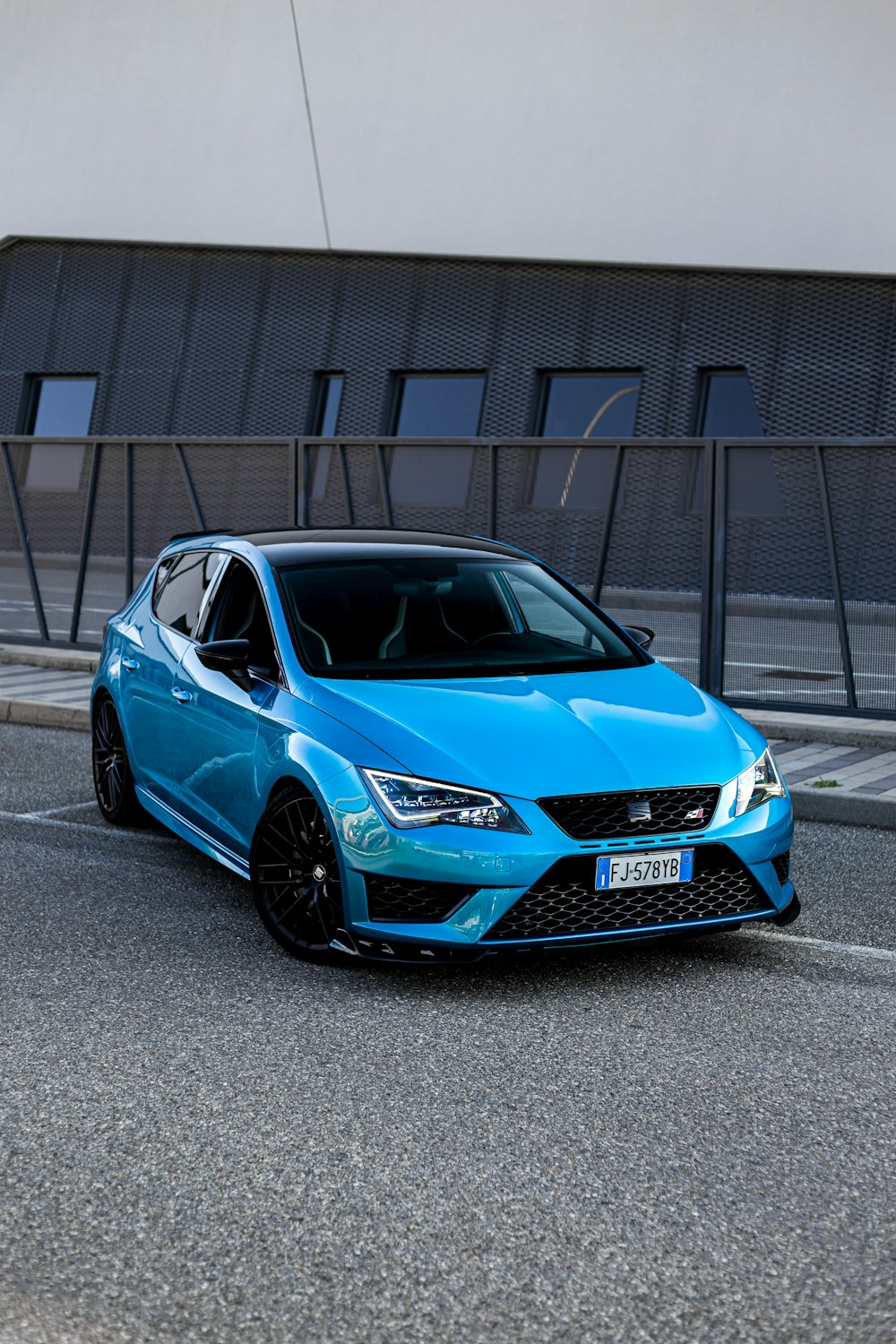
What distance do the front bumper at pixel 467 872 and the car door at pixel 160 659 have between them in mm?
1884

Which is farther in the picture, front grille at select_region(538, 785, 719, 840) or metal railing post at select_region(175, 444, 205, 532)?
metal railing post at select_region(175, 444, 205, 532)

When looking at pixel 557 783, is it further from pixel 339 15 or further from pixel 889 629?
pixel 339 15

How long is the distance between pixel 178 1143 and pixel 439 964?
4.42ft

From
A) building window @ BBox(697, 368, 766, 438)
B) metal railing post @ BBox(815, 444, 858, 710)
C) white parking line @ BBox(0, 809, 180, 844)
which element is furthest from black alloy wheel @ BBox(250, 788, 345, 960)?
building window @ BBox(697, 368, 766, 438)

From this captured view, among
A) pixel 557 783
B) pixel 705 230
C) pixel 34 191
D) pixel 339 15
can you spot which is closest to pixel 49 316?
pixel 34 191

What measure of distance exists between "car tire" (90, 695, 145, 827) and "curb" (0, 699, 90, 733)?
3219 mm

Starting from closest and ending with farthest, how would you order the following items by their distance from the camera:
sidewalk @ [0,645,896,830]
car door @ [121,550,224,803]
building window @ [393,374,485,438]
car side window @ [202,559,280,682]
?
car side window @ [202,559,280,682] < car door @ [121,550,224,803] < sidewalk @ [0,645,896,830] < building window @ [393,374,485,438]

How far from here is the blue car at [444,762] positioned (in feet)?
16.4

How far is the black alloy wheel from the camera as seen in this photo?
208 inches

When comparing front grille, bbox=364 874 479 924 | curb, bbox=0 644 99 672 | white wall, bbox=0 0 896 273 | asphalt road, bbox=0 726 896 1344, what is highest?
white wall, bbox=0 0 896 273

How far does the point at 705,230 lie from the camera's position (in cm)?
2211

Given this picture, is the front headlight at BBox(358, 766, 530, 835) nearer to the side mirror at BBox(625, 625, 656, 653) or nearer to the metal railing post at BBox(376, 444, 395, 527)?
the side mirror at BBox(625, 625, 656, 653)

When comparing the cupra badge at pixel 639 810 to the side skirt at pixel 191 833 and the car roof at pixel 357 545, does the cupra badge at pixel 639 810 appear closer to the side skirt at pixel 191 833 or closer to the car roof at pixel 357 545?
the side skirt at pixel 191 833

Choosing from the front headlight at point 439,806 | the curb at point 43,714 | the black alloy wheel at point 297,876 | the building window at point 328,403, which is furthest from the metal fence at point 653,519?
the building window at point 328,403
